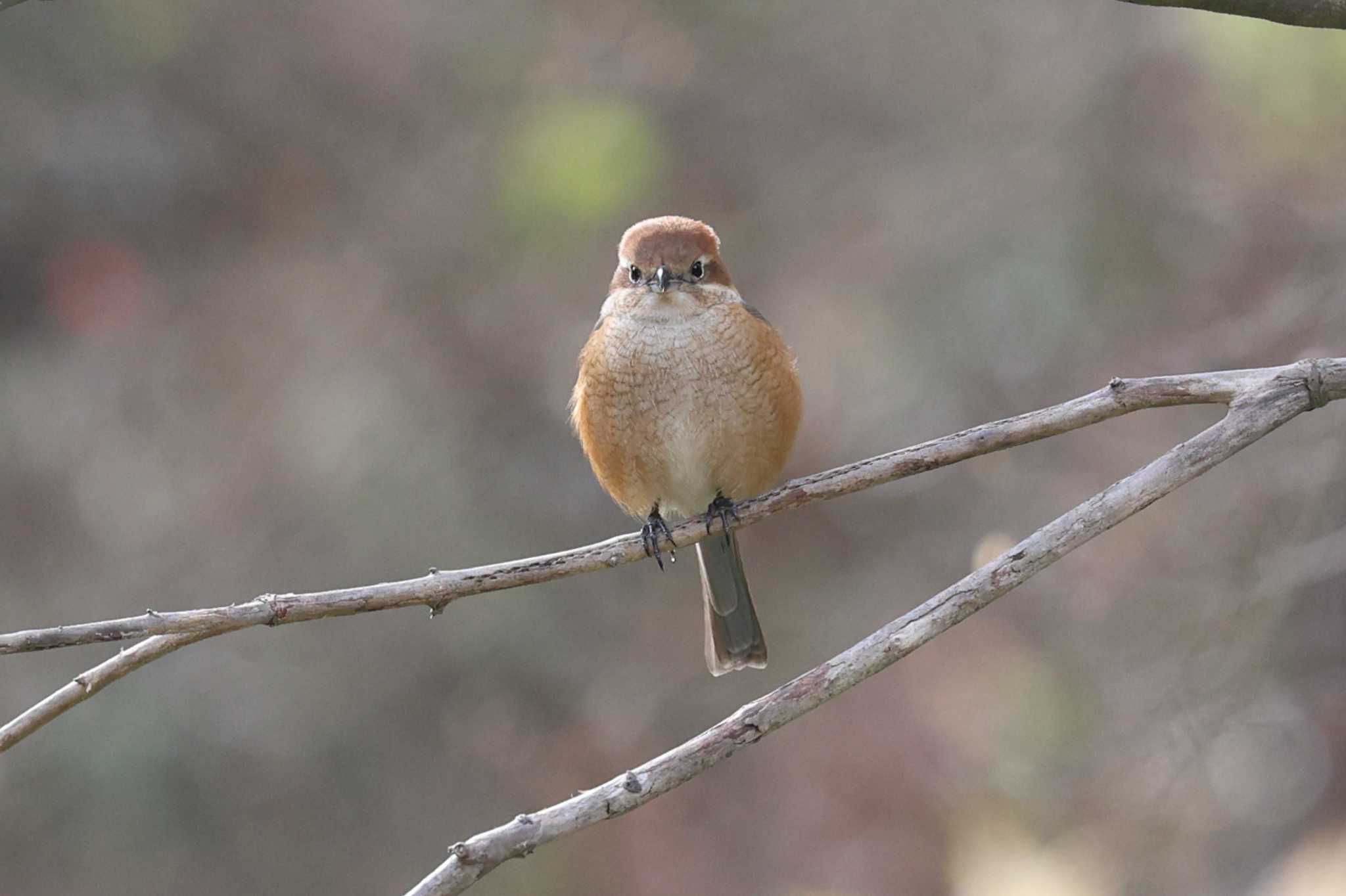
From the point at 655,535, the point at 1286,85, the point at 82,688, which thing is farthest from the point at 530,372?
the point at 82,688

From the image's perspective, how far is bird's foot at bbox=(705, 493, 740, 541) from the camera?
340 cm

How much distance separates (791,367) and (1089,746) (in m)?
1.89

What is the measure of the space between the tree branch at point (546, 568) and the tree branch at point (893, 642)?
6cm

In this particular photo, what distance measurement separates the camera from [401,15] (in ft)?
19.6

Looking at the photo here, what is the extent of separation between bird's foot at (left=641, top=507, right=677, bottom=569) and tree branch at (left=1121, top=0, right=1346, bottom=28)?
1482mm

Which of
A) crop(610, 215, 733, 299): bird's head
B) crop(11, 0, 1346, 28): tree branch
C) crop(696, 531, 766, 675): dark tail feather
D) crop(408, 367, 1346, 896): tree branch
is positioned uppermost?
crop(610, 215, 733, 299): bird's head

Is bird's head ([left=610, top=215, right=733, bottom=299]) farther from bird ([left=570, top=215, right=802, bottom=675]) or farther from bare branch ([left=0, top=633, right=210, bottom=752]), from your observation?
bare branch ([left=0, top=633, right=210, bottom=752])

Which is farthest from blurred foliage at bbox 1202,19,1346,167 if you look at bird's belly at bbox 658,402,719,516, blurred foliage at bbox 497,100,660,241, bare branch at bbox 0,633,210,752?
bare branch at bbox 0,633,210,752

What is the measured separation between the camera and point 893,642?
7.48ft

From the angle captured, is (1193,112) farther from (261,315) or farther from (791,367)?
(261,315)

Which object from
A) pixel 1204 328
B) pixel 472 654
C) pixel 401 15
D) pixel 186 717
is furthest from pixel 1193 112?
pixel 186 717

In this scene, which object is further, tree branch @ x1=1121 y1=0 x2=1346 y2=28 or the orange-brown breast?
the orange-brown breast

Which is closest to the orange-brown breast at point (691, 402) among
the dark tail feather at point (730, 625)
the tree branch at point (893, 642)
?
the dark tail feather at point (730, 625)

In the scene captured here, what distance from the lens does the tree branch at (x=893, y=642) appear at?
2.18 m
